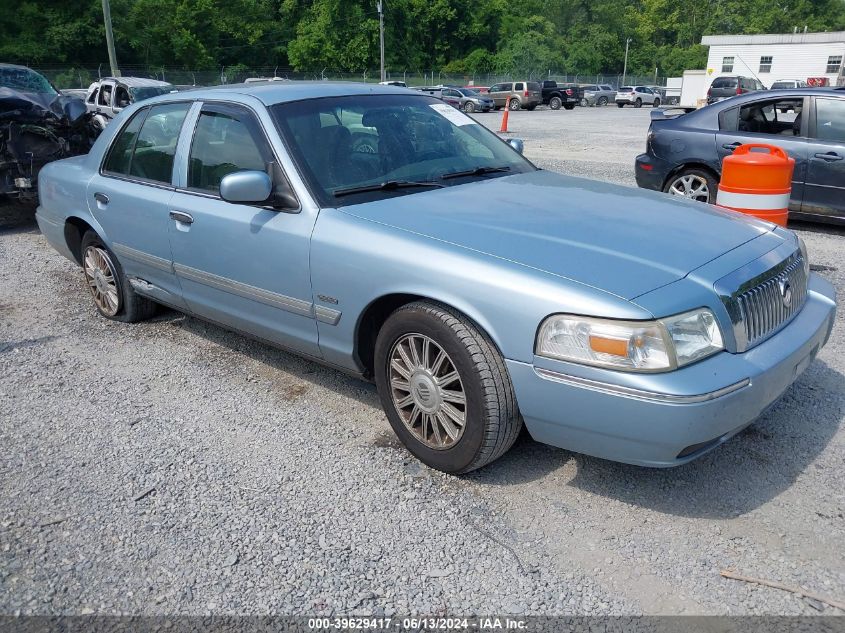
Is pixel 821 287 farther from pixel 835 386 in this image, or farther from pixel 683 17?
pixel 683 17

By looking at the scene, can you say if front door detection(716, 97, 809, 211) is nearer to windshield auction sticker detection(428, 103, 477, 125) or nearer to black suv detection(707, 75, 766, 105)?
windshield auction sticker detection(428, 103, 477, 125)

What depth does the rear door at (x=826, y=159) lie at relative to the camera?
699 cm

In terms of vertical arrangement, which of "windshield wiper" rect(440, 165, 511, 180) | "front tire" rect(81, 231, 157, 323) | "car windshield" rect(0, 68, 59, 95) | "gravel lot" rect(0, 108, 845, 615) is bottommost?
"gravel lot" rect(0, 108, 845, 615)

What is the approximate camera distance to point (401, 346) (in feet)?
10.5

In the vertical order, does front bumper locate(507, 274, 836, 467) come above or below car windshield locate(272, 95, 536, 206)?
below

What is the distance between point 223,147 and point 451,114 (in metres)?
1.35

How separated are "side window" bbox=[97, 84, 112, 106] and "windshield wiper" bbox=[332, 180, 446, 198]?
15.6 m

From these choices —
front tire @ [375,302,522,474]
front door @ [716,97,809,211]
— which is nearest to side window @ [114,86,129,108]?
front door @ [716,97,809,211]

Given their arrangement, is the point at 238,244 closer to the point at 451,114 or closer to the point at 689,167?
the point at 451,114

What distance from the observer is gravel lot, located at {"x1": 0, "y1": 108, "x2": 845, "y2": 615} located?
2539 mm

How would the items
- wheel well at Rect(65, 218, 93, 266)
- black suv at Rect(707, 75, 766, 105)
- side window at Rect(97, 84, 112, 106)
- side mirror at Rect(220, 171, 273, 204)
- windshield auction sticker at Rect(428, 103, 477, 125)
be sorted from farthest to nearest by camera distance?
1. black suv at Rect(707, 75, 766, 105)
2. side window at Rect(97, 84, 112, 106)
3. wheel well at Rect(65, 218, 93, 266)
4. windshield auction sticker at Rect(428, 103, 477, 125)
5. side mirror at Rect(220, 171, 273, 204)

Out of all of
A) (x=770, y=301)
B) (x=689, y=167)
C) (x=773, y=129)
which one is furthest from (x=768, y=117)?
(x=770, y=301)

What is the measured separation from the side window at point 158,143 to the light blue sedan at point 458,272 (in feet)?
0.05

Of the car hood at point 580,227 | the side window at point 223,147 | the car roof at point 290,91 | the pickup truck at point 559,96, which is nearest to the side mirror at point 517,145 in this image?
the car roof at point 290,91
